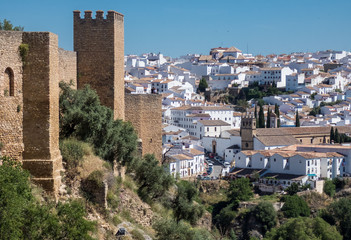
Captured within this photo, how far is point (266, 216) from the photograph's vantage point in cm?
4259

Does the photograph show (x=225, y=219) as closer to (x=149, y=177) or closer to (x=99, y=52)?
(x=149, y=177)

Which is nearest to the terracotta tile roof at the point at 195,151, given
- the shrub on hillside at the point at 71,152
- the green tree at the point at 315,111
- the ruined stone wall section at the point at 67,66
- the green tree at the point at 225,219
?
the green tree at the point at 225,219

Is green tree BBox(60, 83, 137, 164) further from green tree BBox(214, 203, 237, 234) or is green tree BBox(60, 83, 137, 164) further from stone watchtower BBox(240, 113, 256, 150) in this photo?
stone watchtower BBox(240, 113, 256, 150)

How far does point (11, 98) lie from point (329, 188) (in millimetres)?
40337

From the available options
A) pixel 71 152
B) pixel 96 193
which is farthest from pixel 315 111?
pixel 71 152

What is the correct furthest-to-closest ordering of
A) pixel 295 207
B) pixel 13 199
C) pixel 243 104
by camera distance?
1. pixel 243 104
2. pixel 295 207
3. pixel 13 199

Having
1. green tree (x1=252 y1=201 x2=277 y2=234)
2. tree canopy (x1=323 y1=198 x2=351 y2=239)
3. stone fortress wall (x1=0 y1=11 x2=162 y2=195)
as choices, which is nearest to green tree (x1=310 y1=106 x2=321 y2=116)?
tree canopy (x1=323 y1=198 x2=351 y2=239)

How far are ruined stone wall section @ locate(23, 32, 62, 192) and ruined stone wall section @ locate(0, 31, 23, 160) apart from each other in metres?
0.11

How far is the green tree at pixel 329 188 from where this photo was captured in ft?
159

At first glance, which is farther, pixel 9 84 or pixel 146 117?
pixel 146 117

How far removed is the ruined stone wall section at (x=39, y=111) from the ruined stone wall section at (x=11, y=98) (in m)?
0.11

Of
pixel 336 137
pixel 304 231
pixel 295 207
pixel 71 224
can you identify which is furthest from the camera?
pixel 336 137

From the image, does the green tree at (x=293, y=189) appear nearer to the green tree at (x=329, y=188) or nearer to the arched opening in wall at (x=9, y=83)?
the green tree at (x=329, y=188)

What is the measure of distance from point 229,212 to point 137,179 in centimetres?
2847
